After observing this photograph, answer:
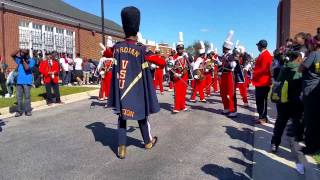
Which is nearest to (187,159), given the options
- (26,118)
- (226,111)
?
(226,111)

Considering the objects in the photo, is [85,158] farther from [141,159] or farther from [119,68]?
[119,68]

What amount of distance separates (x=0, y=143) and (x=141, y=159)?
9.77 feet

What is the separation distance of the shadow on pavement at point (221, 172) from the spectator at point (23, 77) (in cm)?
666

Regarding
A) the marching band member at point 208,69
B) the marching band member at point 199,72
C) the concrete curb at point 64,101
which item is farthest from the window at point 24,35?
the marching band member at point 199,72

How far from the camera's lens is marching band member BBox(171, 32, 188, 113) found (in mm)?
11501

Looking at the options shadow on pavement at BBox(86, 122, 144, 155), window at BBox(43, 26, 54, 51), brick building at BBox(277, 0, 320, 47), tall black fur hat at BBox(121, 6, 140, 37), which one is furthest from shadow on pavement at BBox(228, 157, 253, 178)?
brick building at BBox(277, 0, 320, 47)

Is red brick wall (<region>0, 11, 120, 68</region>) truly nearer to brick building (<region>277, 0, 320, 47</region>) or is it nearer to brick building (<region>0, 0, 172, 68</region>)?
brick building (<region>0, 0, 172, 68</region>)

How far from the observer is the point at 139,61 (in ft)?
21.4

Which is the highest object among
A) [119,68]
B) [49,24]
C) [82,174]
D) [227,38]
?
[49,24]

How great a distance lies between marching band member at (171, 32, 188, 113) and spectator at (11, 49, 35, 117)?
3885 millimetres

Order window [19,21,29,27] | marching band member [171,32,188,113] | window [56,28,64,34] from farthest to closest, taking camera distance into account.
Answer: window [56,28,64,34], window [19,21,29,27], marching band member [171,32,188,113]

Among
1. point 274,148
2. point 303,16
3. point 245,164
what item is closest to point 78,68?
point 303,16

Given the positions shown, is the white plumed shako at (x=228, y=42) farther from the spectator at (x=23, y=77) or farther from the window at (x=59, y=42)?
the window at (x=59, y=42)

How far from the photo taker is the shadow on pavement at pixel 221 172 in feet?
18.3
